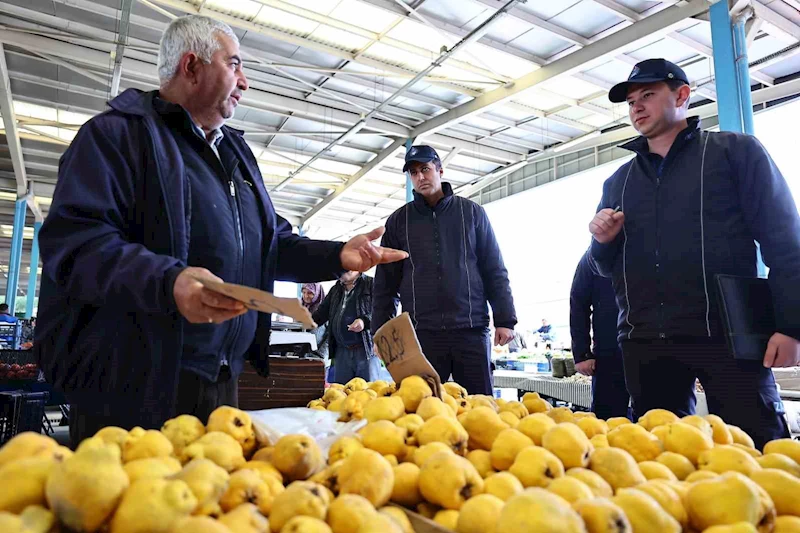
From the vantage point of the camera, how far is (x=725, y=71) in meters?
5.20

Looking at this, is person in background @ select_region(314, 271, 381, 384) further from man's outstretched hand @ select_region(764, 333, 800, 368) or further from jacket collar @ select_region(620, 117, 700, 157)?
man's outstretched hand @ select_region(764, 333, 800, 368)

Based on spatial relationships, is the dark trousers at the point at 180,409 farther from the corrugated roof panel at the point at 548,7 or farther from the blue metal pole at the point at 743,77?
the corrugated roof panel at the point at 548,7

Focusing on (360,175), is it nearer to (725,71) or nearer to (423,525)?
(725,71)

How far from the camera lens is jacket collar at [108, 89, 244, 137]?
1430 millimetres

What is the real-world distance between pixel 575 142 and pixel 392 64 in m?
4.00

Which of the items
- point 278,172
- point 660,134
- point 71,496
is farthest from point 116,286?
point 278,172

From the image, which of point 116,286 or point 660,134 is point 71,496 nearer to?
point 116,286

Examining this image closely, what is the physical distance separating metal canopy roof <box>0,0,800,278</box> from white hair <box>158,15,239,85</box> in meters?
4.81

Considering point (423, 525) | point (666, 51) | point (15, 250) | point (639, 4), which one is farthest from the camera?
point (15, 250)

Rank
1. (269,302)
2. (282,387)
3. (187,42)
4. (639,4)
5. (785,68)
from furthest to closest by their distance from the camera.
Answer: (785,68) → (639,4) → (282,387) → (187,42) → (269,302)

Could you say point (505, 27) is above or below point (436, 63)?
above

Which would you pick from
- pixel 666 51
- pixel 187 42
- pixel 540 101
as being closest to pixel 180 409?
pixel 187 42

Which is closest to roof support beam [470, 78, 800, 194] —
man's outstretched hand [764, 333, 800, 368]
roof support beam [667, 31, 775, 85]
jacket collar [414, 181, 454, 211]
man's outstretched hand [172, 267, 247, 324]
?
roof support beam [667, 31, 775, 85]

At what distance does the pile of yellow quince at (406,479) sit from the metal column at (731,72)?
459 cm
